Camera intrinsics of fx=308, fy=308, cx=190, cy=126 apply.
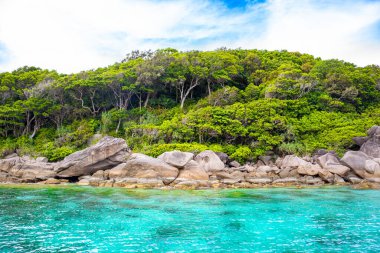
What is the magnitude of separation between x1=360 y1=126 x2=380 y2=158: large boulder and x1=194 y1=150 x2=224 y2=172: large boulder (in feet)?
48.5

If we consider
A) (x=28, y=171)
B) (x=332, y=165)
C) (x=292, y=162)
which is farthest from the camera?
(x=28, y=171)

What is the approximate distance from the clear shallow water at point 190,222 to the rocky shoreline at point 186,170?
204 inches

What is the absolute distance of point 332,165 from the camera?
28750 millimetres

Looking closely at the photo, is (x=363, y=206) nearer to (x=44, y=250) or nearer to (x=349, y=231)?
(x=349, y=231)

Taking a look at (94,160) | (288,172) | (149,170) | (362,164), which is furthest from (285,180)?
(94,160)

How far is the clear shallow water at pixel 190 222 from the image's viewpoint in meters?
10.4

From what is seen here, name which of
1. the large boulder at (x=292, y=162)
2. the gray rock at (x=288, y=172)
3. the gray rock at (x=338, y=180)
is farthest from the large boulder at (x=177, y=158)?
the gray rock at (x=338, y=180)

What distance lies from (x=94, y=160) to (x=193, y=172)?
960cm

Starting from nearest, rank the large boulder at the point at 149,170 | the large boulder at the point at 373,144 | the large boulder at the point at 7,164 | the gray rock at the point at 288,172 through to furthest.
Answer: the large boulder at the point at 149,170 → the gray rock at the point at 288,172 → the large boulder at the point at 373,144 → the large boulder at the point at 7,164

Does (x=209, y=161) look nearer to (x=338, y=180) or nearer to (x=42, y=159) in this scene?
(x=338, y=180)

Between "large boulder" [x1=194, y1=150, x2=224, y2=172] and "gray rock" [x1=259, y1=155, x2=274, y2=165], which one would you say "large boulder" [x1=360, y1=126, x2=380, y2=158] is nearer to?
"gray rock" [x1=259, y1=155, x2=274, y2=165]

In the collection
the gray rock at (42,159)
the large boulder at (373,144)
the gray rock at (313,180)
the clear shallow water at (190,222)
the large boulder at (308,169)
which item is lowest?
the gray rock at (313,180)

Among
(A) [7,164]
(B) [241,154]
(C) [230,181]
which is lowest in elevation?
(C) [230,181]

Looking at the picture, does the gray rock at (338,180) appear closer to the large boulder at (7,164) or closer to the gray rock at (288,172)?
the gray rock at (288,172)
